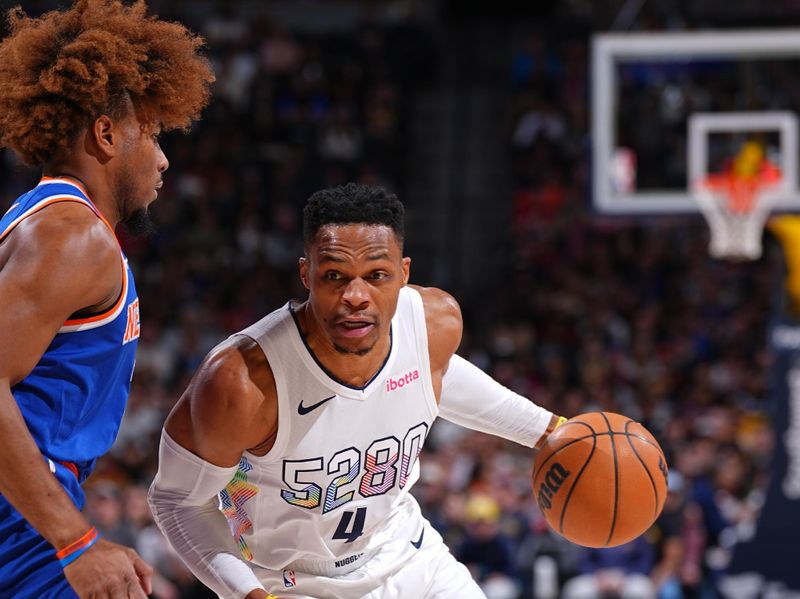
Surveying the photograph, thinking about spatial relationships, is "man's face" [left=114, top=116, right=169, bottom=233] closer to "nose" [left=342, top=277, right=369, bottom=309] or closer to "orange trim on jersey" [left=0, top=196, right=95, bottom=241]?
"orange trim on jersey" [left=0, top=196, right=95, bottom=241]

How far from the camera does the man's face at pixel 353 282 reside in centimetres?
305

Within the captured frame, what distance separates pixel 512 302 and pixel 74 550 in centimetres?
1014

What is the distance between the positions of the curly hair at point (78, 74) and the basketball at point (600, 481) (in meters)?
1.62

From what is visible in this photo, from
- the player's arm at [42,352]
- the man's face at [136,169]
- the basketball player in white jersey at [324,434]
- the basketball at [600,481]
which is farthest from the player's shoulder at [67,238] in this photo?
the basketball at [600,481]

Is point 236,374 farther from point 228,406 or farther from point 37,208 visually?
point 37,208

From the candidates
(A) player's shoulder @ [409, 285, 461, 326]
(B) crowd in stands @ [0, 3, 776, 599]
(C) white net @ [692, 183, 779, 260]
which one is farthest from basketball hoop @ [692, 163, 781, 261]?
(A) player's shoulder @ [409, 285, 461, 326]

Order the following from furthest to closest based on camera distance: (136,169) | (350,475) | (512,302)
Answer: (512,302) → (350,475) → (136,169)

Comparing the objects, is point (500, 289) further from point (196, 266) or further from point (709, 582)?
point (709, 582)

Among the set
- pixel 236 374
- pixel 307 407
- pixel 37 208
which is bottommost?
pixel 307 407

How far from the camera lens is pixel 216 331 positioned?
37.5 ft

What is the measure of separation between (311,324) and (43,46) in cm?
105

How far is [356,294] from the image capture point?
3.04 metres

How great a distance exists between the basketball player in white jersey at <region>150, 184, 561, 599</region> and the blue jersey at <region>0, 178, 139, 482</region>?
448 mm

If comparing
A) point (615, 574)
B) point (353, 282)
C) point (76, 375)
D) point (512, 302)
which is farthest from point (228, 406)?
point (512, 302)
